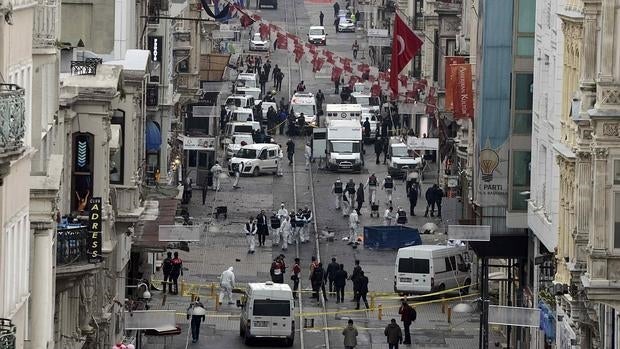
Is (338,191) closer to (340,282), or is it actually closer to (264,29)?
(340,282)

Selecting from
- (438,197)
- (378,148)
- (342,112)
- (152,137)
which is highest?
(342,112)

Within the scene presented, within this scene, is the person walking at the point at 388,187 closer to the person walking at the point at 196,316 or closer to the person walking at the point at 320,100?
the person walking at the point at 196,316

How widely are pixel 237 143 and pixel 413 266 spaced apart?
4615cm

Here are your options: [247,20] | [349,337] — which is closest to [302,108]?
[247,20]

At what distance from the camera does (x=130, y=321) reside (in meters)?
76.5

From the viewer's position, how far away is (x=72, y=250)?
62750 mm

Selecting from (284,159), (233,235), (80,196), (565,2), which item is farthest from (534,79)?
(284,159)

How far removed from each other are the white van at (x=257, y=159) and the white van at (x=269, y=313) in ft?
158

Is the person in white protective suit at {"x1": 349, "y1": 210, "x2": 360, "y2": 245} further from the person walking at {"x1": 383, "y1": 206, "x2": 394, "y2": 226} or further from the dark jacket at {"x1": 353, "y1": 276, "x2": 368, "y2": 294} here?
the dark jacket at {"x1": 353, "y1": 276, "x2": 368, "y2": 294}

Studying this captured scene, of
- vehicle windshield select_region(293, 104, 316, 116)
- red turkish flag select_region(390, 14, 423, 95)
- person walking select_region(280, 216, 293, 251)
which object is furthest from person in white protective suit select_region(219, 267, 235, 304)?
vehicle windshield select_region(293, 104, 316, 116)

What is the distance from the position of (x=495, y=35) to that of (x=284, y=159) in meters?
55.3

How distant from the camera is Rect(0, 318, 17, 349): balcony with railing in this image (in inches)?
1726

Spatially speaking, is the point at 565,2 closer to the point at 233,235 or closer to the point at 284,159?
the point at 233,235

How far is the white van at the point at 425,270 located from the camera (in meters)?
99.5
